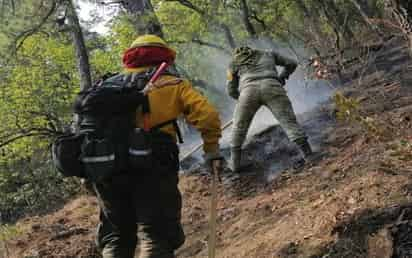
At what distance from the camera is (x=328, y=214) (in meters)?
3.89

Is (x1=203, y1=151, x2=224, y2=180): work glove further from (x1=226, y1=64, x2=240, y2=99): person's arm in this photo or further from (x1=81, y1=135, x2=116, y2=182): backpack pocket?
(x1=226, y1=64, x2=240, y2=99): person's arm

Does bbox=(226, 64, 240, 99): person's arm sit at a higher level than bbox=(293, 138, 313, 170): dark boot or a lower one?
higher

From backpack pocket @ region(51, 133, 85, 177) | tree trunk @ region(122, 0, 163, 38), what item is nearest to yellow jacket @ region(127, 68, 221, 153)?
backpack pocket @ region(51, 133, 85, 177)

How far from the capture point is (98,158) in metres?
3.29

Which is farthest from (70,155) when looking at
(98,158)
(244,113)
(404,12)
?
(244,113)

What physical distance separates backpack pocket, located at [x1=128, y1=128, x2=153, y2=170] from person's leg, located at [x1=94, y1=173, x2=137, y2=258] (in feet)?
0.63

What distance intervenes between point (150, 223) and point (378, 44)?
9.08 meters

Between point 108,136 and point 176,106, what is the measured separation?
1.85 feet

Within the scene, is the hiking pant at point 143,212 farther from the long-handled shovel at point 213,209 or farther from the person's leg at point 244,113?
the person's leg at point 244,113

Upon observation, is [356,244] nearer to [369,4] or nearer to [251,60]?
[251,60]

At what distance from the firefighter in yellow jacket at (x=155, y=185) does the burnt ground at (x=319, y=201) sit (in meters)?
1.05

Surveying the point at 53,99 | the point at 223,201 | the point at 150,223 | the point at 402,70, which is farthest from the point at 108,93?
the point at 53,99

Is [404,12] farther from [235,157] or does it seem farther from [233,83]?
[235,157]

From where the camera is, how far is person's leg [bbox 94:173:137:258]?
3.39 meters
